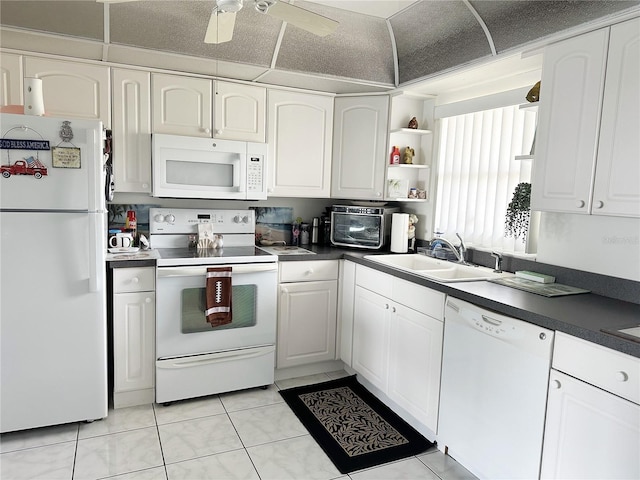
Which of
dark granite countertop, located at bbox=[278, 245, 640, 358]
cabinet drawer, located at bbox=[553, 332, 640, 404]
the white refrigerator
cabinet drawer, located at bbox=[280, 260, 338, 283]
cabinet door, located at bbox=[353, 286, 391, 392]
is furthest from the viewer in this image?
cabinet drawer, located at bbox=[280, 260, 338, 283]

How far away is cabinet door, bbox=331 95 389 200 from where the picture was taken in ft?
10.7

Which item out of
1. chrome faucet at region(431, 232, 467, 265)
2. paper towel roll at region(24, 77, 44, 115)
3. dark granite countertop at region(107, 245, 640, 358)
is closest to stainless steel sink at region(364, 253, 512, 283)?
chrome faucet at region(431, 232, 467, 265)

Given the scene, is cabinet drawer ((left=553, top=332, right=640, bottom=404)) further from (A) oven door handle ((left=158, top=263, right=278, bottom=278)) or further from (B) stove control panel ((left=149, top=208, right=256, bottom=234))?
(B) stove control panel ((left=149, top=208, right=256, bottom=234))

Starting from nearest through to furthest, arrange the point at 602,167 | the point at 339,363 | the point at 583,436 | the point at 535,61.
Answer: the point at 583,436, the point at 602,167, the point at 535,61, the point at 339,363

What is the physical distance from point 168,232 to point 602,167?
8.67 feet

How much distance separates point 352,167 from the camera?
3387 millimetres

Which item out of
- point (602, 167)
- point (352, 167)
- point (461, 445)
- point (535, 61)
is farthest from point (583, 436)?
point (352, 167)

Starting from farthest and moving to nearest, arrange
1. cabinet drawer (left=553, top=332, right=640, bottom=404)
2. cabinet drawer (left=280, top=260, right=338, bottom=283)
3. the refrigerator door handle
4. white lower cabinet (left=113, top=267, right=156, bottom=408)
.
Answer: cabinet drawer (left=280, top=260, right=338, bottom=283) < white lower cabinet (left=113, top=267, right=156, bottom=408) < the refrigerator door handle < cabinet drawer (left=553, top=332, right=640, bottom=404)

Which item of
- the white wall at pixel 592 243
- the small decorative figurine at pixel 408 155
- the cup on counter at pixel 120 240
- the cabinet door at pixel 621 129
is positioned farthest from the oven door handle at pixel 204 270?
the cabinet door at pixel 621 129

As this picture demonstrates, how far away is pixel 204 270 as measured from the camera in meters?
2.73

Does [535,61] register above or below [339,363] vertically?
above

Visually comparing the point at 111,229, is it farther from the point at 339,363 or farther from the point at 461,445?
the point at 461,445

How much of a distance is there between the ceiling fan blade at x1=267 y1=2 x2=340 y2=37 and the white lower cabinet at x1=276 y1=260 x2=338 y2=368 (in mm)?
1582

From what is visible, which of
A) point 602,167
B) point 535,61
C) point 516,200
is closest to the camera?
point 602,167
